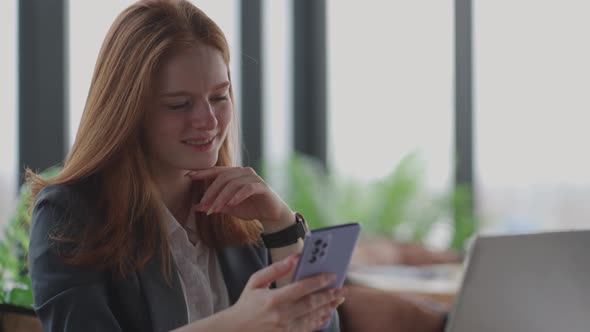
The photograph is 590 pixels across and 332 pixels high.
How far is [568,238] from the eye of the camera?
149 centimetres

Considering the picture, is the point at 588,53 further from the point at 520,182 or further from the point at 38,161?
the point at 38,161

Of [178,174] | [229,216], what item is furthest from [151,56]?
[229,216]

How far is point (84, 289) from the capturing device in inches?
61.7

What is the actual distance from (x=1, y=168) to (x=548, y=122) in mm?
4013

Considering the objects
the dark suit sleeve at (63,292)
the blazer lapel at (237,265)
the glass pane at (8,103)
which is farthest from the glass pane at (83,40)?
the dark suit sleeve at (63,292)

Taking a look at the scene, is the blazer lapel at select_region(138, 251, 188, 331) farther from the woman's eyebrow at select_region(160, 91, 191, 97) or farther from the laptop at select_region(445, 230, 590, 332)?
the laptop at select_region(445, 230, 590, 332)

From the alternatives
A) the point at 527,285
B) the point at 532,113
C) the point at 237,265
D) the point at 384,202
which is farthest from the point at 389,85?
the point at 527,285

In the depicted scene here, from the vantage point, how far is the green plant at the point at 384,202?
6.18 metres

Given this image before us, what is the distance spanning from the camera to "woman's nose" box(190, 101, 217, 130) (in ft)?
5.64

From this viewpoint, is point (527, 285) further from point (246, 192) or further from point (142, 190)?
point (142, 190)

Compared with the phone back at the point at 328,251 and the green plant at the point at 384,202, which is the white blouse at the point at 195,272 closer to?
the phone back at the point at 328,251

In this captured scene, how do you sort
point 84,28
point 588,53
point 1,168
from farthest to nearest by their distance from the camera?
point 588,53 → point 84,28 → point 1,168

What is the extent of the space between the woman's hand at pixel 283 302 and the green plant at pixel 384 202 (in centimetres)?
473

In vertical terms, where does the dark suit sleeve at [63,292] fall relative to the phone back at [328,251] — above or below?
below
